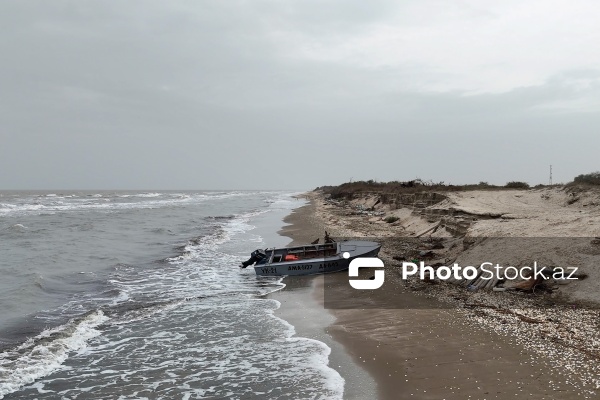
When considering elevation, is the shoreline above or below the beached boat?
below

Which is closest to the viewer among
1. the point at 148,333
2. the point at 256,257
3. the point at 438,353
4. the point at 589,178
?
the point at 438,353

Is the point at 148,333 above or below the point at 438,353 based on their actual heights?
below

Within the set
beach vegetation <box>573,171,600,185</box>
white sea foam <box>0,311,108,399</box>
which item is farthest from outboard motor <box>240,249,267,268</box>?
beach vegetation <box>573,171,600,185</box>

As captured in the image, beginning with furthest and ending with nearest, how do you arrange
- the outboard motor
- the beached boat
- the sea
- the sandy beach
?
1. the outboard motor
2. the beached boat
3. the sea
4. the sandy beach

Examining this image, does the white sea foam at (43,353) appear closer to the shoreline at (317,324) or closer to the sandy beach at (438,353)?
the shoreline at (317,324)

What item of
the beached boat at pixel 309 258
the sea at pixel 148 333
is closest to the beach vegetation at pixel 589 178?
the beached boat at pixel 309 258

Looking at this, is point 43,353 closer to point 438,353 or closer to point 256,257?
point 438,353

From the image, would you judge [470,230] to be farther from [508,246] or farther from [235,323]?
[235,323]

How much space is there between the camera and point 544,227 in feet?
50.4

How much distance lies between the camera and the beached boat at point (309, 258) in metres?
17.6

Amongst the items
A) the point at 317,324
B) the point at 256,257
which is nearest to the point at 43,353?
the point at 317,324

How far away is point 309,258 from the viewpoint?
18.2m

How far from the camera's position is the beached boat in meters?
17.6

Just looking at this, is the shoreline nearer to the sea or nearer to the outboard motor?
the sea
